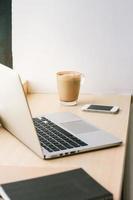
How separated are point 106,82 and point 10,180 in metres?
0.95

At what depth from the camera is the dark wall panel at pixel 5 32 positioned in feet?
5.49

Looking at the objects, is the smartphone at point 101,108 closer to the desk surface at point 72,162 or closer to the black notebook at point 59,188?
the desk surface at point 72,162

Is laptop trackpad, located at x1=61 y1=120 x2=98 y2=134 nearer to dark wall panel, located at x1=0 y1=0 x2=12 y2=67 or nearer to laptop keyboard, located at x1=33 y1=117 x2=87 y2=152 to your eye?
laptop keyboard, located at x1=33 y1=117 x2=87 y2=152

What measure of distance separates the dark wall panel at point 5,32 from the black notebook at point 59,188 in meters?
1.00

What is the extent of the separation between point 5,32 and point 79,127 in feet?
2.42

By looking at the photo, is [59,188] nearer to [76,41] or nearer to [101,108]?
[101,108]

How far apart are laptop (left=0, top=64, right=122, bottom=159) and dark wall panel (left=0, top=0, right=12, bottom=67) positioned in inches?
23.3

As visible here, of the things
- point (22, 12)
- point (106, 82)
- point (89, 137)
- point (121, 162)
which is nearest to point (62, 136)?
point (89, 137)

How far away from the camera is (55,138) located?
3.45 ft

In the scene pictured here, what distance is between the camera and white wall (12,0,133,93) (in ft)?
5.31

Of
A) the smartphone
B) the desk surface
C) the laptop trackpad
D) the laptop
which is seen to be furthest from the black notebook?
the smartphone

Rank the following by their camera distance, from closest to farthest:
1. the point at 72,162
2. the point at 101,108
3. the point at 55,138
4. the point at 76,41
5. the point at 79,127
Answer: the point at 72,162, the point at 55,138, the point at 79,127, the point at 101,108, the point at 76,41

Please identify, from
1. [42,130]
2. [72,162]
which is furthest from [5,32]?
[72,162]

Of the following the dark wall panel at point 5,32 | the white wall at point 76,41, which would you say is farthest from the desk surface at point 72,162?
the dark wall panel at point 5,32
